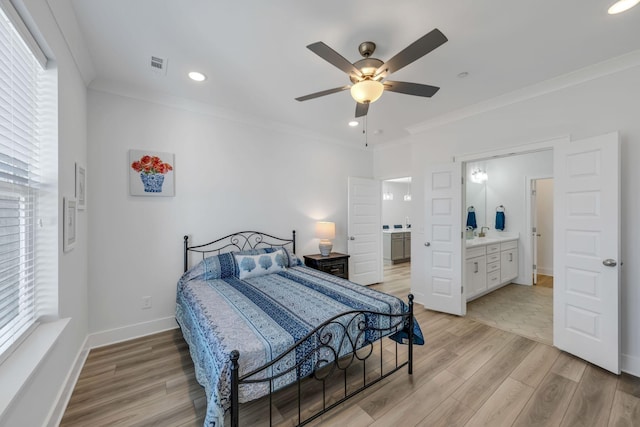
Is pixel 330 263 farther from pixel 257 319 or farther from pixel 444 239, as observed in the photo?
pixel 257 319

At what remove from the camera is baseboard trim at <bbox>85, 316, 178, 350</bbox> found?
267 centimetres

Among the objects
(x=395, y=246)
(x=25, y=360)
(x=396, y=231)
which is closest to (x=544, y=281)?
(x=395, y=246)

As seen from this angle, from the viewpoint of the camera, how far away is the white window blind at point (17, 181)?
4.25 feet

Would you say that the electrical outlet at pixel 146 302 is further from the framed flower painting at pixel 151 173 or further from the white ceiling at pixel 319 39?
the white ceiling at pixel 319 39

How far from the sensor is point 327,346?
5.76 ft

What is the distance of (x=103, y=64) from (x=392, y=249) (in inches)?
254

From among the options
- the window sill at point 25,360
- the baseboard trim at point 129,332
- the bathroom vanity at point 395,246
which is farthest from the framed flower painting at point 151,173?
the bathroom vanity at point 395,246

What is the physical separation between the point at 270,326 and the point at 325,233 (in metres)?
2.38

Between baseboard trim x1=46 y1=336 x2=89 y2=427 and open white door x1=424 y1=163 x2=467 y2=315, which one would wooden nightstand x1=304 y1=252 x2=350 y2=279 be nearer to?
open white door x1=424 y1=163 x2=467 y2=315

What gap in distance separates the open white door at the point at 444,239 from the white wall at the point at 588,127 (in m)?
0.34

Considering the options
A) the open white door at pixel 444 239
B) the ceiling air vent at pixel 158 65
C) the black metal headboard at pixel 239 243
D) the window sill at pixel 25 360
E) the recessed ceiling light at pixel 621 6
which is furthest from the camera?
the open white door at pixel 444 239

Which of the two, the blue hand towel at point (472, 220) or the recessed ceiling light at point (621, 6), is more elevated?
the recessed ceiling light at point (621, 6)

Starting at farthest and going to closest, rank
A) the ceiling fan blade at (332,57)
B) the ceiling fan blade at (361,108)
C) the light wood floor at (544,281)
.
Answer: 1. the light wood floor at (544,281)
2. the ceiling fan blade at (361,108)
3. the ceiling fan blade at (332,57)

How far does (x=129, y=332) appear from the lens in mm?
2828
